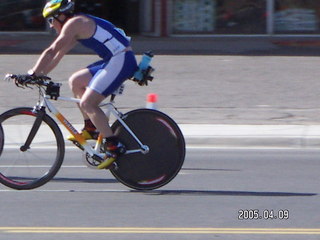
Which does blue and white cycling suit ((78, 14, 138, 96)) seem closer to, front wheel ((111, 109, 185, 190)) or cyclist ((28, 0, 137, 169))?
cyclist ((28, 0, 137, 169))

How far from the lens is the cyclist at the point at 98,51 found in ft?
24.4

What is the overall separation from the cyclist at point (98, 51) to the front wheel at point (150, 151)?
7.6 inches

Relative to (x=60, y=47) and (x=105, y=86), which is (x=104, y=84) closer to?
(x=105, y=86)

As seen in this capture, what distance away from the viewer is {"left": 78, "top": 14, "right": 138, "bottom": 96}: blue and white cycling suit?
7.54 m

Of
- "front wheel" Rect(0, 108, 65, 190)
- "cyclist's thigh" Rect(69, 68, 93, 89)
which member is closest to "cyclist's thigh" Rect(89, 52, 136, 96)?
"cyclist's thigh" Rect(69, 68, 93, 89)

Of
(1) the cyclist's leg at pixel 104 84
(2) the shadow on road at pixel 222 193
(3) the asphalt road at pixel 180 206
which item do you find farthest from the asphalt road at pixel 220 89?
(1) the cyclist's leg at pixel 104 84

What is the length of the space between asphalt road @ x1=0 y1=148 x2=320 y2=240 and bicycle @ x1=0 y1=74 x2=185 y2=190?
0.16 meters

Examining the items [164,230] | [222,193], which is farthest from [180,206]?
[164,230]

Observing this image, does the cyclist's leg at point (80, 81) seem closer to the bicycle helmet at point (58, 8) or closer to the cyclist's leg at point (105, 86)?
the cyclist's leg at point (105, 86)

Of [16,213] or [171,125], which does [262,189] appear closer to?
[171,125]

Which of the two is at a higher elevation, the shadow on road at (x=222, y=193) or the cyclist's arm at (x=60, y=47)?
the cyclist's arm at (x=60, y=47)

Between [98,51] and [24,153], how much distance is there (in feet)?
4.12

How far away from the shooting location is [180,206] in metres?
7.36

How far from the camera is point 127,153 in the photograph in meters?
7.86
